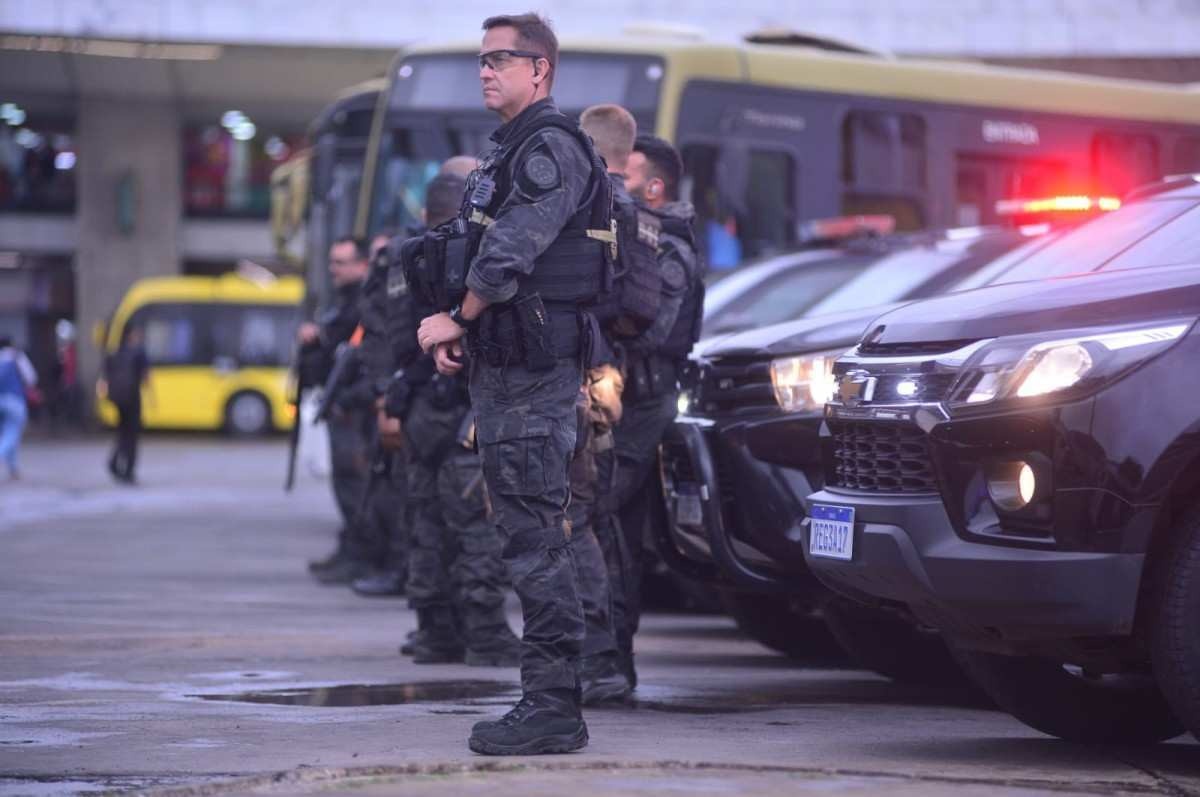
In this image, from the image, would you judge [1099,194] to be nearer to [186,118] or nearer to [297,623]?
[297,623]

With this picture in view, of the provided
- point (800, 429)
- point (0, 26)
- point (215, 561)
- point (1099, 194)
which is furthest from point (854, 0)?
point (800, 429)

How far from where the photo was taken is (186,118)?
39281 millimetres

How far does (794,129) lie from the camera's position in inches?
565

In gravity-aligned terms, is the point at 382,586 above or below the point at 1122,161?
below

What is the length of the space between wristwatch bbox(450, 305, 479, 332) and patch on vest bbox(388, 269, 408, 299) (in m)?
2.18

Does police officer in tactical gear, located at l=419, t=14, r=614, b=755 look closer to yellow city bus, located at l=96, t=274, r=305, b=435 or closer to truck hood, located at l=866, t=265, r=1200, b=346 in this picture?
truck hood, located at l=866, t=265, r=1200, b=346

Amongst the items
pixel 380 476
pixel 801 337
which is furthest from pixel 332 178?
pixel 801 337

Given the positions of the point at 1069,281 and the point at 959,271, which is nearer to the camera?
the point at 1069,281

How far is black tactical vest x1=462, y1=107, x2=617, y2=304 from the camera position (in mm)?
5719

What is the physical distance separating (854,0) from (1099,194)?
15403mm

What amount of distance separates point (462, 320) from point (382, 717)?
1.39 m

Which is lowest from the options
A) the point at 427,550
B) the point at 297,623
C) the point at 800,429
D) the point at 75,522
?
the point at 75,522

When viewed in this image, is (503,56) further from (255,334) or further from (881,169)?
(255,334)

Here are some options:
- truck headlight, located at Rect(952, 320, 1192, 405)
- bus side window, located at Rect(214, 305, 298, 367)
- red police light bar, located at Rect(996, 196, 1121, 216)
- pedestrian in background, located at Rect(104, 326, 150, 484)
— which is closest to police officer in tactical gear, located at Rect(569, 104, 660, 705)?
truck headlight, located at Rect(952, 320, 1192, 405)
